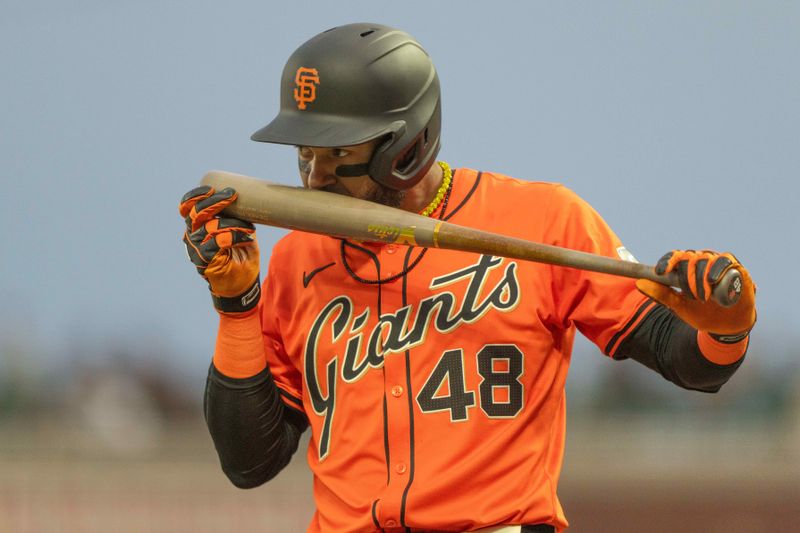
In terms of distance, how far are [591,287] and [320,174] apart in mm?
613

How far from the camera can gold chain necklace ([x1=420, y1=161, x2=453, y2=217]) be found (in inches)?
106

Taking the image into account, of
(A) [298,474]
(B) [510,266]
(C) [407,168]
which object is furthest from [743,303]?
(A) [298,474]

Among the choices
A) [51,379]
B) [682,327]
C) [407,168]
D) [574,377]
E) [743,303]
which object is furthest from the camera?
[51,379]

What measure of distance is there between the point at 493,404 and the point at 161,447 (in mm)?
4455

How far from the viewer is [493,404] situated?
2.51 meters

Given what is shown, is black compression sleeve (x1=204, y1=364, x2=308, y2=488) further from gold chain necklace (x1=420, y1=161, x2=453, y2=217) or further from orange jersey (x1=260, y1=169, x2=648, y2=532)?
gold chain necklace (x1=420, y1=161, x2=453, y2=217)

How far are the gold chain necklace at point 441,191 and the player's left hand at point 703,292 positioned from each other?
0.65 meters

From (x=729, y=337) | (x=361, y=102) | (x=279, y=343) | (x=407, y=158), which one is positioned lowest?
(x=279, y=343)

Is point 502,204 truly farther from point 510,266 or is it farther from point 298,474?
point 298,474

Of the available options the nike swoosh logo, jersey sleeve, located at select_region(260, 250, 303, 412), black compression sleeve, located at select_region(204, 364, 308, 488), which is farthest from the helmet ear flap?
black compression sleeve, located at select_region(204, 364, 308, 488)

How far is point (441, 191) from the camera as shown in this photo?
8.93 feet

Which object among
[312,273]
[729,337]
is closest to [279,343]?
[312,273]

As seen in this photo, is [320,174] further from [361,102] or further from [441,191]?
[441,191]

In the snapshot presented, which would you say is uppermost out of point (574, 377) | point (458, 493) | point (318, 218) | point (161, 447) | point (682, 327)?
point (318, 218)
